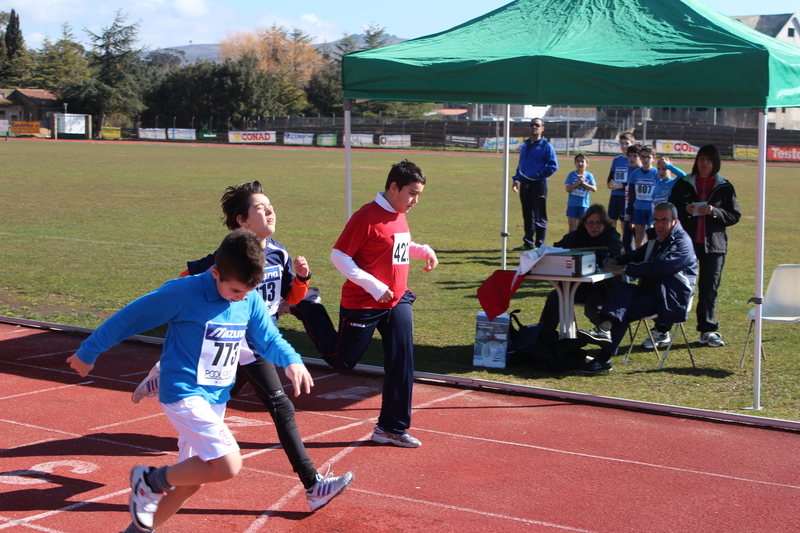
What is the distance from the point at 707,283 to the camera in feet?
26.8

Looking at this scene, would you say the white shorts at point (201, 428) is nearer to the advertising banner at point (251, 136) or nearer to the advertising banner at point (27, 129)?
the advertising banner at point (251, 136)

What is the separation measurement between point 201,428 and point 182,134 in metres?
71.9

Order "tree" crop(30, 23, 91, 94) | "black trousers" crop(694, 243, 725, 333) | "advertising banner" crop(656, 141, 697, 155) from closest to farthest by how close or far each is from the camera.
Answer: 1. "black trousers" crop(694, 243, 725, 333)
2. "advertising banner" crop(656, 141, 697, 155)
3. "tree" crop(30, 23, 91, 94)

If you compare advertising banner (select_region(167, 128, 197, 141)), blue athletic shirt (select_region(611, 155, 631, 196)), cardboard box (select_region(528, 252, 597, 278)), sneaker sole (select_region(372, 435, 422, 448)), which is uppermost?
advertising banner (select_region(167, 128, 197, 141))

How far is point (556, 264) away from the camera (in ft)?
24.3

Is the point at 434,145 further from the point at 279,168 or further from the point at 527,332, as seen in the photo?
the point at 527,332

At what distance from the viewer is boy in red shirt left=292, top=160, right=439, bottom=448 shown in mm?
5246

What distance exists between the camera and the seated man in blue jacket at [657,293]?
7.32 meters

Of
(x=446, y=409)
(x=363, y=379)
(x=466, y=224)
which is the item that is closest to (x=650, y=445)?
(x=446, y=409)

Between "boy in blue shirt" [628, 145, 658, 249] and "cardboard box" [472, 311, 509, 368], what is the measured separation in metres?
5.38

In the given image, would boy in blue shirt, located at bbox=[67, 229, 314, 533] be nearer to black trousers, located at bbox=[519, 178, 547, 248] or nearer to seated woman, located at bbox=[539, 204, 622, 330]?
seated woman, located at bbox=[539, 204, 622, 330]

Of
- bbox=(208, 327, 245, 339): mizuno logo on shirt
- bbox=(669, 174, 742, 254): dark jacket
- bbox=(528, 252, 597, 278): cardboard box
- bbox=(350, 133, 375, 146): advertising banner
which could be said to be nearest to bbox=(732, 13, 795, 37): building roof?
bbox=(350, 133, 375, 146): advertising banner

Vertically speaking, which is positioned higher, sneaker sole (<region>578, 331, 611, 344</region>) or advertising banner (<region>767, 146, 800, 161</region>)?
advertising banner (<region>767, 146, 800, 161</region>)

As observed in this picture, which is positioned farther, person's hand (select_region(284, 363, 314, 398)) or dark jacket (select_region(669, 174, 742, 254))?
dark jacket (select_region(669, 174, 742, 254))
